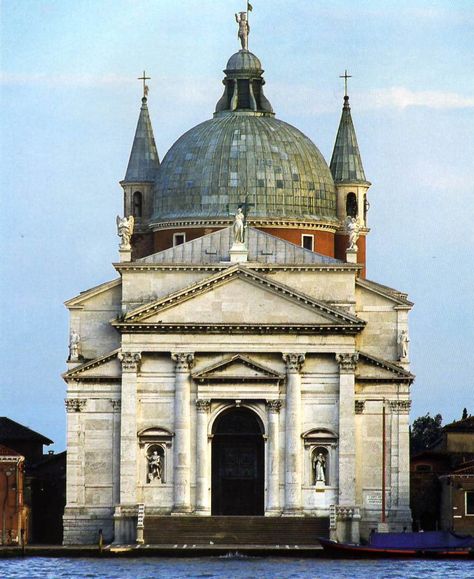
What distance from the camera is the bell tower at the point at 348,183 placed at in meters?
115

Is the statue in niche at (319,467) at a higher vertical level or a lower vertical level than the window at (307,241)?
lower

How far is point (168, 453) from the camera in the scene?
104500 mm

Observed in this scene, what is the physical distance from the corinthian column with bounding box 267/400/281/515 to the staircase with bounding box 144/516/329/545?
3.57ft

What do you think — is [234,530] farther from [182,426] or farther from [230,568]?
[230,568]

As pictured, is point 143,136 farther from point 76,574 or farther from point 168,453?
point 76,574

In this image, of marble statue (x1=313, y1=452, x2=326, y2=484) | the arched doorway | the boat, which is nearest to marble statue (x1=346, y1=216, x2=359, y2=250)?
the arched doorway

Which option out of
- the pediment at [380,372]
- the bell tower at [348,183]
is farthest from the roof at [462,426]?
the pediment at [380,372]

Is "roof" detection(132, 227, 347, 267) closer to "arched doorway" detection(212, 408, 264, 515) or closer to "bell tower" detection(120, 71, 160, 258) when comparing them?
"arched doorway" detection(212, 408, 264, 515)

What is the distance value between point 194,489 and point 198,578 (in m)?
14.4

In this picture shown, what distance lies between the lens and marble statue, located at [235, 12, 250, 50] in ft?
383

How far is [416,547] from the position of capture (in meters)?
98.1

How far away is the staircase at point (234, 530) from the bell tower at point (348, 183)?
558 inches

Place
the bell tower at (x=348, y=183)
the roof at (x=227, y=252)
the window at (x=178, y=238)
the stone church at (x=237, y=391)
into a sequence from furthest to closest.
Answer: the bell tower at (x=348, y=183), the window at (x=178, y=238), the roof at (x=227, y=252), the stone church at (x=237, y=391)

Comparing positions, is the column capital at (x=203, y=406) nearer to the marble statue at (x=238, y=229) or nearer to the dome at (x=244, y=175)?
the marble statue at (x=238, y=229)
